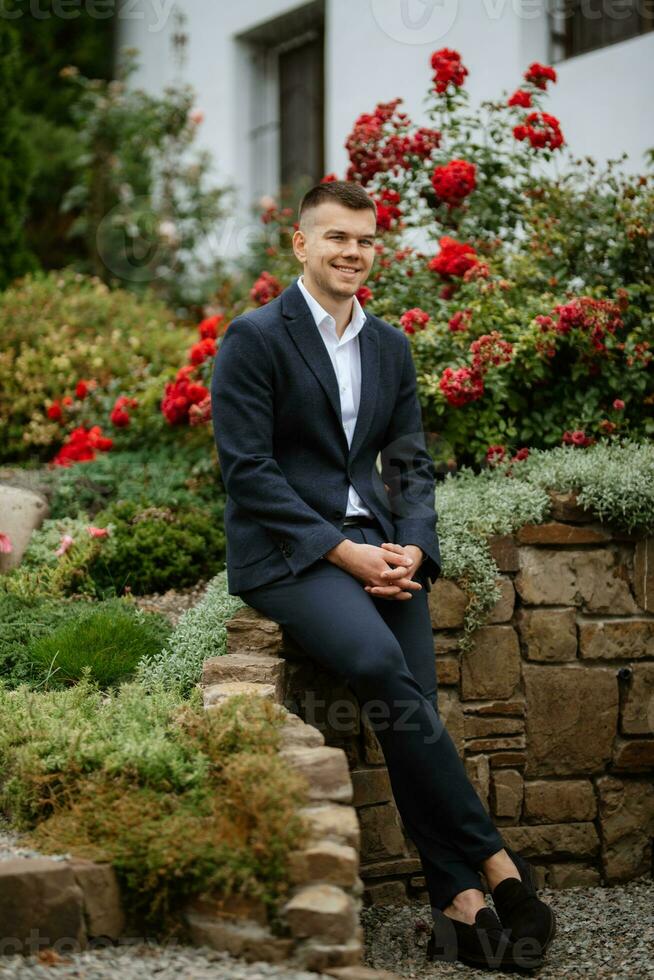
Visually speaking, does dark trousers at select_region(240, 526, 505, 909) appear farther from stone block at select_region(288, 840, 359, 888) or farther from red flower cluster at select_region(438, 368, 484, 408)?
red flower cluster at select_region(438, 368, 484, 408)

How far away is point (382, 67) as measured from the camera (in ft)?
25.5

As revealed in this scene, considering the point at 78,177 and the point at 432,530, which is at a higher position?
the point at 78,177

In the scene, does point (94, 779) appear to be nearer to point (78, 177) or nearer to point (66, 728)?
point (66, 728)

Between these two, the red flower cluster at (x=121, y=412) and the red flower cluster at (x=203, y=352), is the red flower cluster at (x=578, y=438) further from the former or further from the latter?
the red flower cluster at (x=121, y=412)

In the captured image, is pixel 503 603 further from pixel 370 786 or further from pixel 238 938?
pixel 238 938

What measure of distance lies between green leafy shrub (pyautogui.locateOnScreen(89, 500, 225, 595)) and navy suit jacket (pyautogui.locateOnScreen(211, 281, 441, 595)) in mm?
1496

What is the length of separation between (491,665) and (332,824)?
5.11 feet

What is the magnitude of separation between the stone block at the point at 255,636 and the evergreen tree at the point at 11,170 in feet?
19.1

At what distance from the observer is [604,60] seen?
252 inches

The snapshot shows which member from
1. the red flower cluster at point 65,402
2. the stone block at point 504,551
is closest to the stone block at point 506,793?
the stone block at point 504,551

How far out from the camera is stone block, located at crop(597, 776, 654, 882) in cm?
401

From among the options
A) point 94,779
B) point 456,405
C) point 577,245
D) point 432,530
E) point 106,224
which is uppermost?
point 106,224

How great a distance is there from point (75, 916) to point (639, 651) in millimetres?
2407

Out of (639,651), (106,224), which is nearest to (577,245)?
(639,651)
